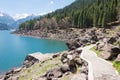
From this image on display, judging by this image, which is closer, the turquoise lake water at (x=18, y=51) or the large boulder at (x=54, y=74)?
the large boulder at (x=54, y=74)

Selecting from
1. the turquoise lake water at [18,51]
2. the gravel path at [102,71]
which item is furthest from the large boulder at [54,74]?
the turquoise lake water at [18,51]

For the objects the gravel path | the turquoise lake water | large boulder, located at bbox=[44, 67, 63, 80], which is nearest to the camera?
the gravel path

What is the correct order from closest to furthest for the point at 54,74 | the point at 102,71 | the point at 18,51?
the point at 102,71 < the point at 54,74 < the point at 18,51

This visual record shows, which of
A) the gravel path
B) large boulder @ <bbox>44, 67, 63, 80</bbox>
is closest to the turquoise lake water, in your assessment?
large boulder @ <bbox>44, 67, 63, 80</bbox>

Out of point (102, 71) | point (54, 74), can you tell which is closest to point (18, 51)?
point (54, 74)

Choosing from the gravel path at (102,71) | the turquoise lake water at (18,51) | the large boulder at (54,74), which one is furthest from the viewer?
the turquoise lake water at (18,51)

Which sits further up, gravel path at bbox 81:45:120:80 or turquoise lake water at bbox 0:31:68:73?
turquoise lake water at bbox 0:31:68:73

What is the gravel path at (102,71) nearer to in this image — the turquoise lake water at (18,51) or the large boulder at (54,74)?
the large boulder at (54,74)

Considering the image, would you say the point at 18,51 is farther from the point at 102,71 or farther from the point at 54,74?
the point at 102,71

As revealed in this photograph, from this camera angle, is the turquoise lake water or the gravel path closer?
the gravel path

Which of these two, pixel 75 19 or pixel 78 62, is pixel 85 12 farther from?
pixel 78 62

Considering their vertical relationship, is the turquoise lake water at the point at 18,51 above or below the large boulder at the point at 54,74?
above

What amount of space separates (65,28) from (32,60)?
126744 millimetres

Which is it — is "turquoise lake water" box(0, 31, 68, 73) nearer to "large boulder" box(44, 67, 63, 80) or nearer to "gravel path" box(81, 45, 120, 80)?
"large boulder" box(44, 67, 63, 80)
